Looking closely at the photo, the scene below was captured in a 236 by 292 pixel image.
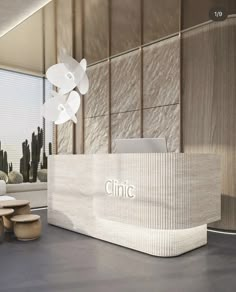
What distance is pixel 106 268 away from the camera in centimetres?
253

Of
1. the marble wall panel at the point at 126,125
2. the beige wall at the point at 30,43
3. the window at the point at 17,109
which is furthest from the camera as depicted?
the window at the point at 17,109

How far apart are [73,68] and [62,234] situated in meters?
2.12

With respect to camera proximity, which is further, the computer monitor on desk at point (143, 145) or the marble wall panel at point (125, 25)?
the marble wall panel at point (125, 25)

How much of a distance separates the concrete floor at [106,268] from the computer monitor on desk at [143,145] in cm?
101

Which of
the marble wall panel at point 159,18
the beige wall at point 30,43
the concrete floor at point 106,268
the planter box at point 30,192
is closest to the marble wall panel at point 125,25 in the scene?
the marble wall panel at point 159,18

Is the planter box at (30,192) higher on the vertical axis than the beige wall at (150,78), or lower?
lower

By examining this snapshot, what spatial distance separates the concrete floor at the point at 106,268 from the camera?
218cm

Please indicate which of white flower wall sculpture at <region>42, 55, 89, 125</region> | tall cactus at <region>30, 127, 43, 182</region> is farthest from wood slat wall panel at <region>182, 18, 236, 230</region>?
tall cactus at <region>30, 127, 43, 182</region>

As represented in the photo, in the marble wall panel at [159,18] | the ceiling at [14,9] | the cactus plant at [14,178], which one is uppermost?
the ceiling at [14,9]

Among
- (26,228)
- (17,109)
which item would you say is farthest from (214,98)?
(17,109)

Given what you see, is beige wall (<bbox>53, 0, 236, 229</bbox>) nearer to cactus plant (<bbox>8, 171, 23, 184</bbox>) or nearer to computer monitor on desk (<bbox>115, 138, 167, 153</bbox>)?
cactus plant (<bbox>8, 171, 23, 184</bbox>)

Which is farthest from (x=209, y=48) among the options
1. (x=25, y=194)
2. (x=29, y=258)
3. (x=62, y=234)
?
(x=25, y=194)

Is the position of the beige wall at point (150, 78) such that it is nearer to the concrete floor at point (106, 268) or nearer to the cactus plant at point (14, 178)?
the cactus plant at point (14, 178)

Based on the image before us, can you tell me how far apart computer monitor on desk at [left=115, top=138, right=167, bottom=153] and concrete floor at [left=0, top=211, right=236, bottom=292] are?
1008 mm
